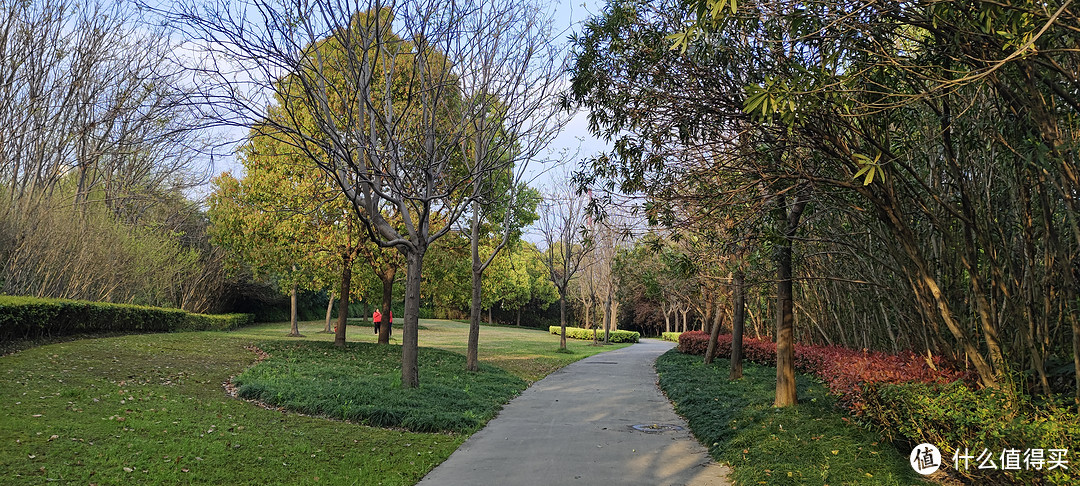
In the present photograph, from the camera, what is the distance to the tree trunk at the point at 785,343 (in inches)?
369

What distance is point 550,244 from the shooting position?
2780cm

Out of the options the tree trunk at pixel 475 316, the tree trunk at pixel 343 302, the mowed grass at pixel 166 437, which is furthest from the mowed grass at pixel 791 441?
the tree trunk at pixel 343 302

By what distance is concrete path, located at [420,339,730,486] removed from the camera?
620cm

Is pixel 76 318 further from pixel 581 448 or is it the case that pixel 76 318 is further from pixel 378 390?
pixel 581 448

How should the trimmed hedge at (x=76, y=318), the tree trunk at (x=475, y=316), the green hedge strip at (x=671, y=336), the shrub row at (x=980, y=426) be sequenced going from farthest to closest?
the green hedge strip at (x=671, y=336), the tree trunk at (x=475, y=316), the trimmed hedge at (x=76, y=318), the shrub row at (x=980, y=426)

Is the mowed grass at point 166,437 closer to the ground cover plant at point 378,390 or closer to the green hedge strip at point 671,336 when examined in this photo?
the ground cover plant at point 378,390

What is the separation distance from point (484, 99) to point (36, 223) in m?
12.1

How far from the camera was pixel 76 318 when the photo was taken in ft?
53.3

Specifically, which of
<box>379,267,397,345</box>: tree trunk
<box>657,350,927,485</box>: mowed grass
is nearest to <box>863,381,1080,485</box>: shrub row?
<box>657,350,927,485</box>: mowed grass

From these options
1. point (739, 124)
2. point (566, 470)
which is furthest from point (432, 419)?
point (739, 124)

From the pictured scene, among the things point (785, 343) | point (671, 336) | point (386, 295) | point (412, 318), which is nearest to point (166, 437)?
point (412, 318)

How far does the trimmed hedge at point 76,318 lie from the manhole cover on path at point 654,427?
12553 millimetres

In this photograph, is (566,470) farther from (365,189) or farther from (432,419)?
(365,189)

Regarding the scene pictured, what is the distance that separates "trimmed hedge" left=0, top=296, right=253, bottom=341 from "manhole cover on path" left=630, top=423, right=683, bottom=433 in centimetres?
1255
